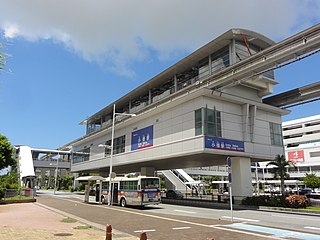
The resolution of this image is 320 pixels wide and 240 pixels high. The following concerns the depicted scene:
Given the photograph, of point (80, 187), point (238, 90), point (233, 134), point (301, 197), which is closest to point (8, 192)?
point (233, 134)

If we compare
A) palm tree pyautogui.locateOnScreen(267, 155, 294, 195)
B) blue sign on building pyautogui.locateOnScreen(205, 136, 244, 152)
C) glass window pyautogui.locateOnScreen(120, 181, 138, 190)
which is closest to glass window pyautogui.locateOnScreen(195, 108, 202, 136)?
blue sign on building pyautogui.locateOnScreen(205, 136, 244, 152)

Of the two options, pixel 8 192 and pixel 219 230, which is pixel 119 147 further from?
pixel 219 230

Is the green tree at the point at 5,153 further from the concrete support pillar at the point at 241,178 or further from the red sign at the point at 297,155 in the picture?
the red sign at the point at 297,155

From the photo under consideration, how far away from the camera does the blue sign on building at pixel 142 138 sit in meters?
34.1

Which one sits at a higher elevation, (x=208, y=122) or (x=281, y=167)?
(x=208, y=122)

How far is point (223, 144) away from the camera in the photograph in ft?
87.7

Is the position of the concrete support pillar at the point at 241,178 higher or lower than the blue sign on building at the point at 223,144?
lower

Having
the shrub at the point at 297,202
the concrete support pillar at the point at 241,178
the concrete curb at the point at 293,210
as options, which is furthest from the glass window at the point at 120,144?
the shrub at the point at 297,202

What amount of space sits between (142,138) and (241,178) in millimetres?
13552

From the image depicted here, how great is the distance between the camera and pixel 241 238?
10.6 meters

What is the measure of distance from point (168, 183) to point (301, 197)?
3655 cm

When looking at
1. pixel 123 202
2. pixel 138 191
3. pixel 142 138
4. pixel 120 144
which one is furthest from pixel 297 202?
pixel 120 144

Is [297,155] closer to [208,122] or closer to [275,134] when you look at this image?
[275,134]

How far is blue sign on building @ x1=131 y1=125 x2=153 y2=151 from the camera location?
34097mm
